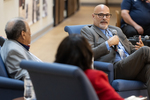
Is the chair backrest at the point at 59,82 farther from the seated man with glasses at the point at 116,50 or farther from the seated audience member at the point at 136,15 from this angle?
the seated audience member at the point at 136,15

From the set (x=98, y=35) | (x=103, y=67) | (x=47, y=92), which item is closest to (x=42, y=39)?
(x=98, y=35)

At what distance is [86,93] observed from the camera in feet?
5.52

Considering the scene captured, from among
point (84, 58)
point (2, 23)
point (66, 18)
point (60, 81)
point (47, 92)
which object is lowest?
point (66, 18)

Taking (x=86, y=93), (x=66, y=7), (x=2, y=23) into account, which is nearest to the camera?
(x=86, y=93)

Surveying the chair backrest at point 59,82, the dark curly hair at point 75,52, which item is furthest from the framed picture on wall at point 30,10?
the dark curly hair at point 75,52

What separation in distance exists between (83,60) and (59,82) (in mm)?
215

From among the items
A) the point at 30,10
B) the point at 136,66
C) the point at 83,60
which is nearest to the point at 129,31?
the point at 136,66

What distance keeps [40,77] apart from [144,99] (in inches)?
29.1

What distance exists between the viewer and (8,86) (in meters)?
2.69

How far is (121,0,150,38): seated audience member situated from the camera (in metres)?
5.56

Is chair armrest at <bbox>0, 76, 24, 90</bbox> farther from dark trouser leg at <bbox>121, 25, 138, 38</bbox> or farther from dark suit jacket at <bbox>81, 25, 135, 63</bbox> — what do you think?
dark trouser leg at <bbox>121, 25, 138, 38</bbox>

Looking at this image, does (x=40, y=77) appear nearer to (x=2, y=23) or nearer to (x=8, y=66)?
(x=8, y=66)

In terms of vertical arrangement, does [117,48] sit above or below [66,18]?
above

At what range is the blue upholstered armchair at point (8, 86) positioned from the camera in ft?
8.75
